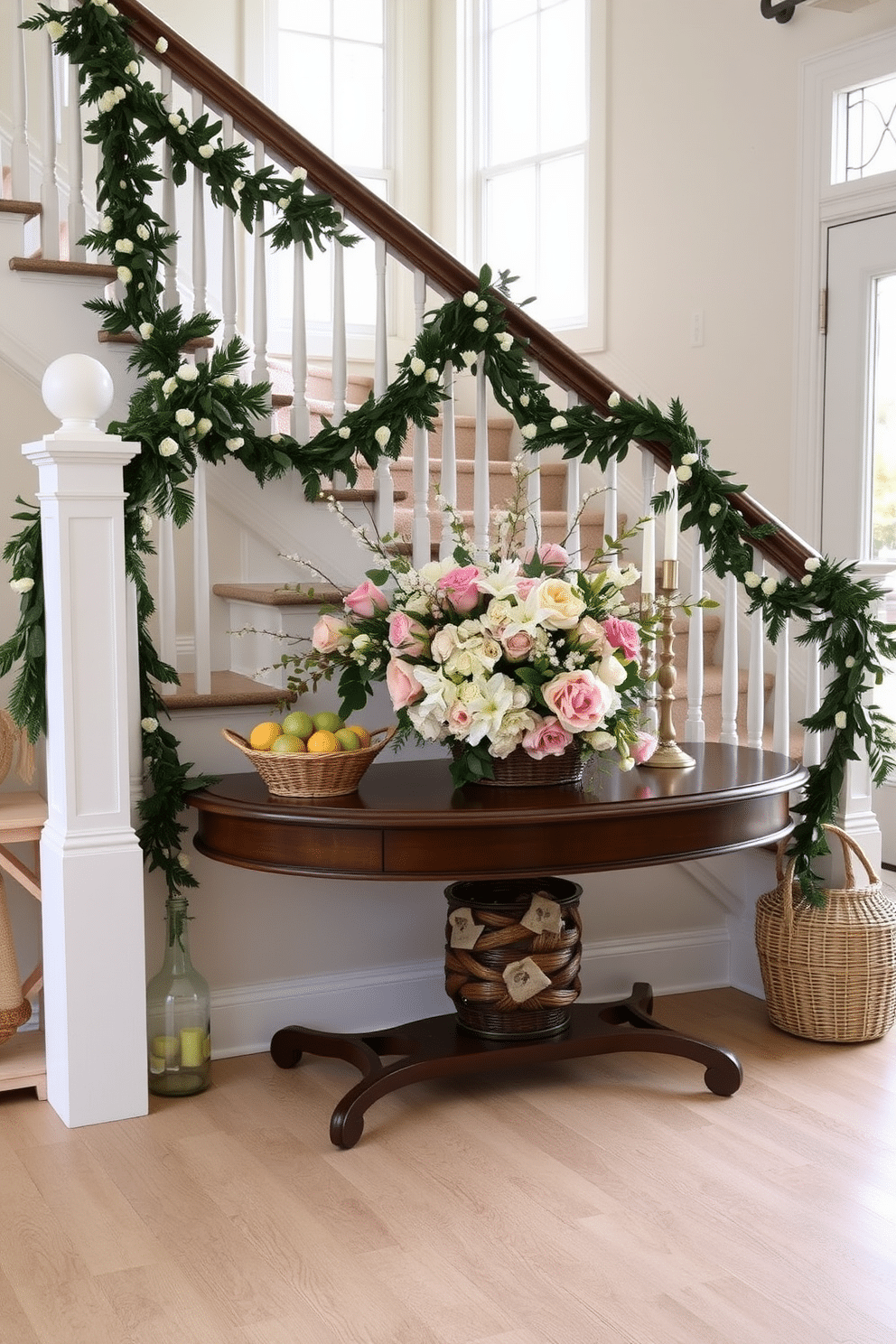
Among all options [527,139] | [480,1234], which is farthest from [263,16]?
[480,1234]

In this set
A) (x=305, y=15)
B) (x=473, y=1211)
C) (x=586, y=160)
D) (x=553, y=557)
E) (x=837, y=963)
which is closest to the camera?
(x=473, y=1211)

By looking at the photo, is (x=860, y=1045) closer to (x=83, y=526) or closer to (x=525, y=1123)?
→ (x=525, y=1123)

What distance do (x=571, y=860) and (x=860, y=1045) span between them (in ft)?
3.32

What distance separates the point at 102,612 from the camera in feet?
9.12

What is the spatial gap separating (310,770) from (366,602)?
1.18 ft

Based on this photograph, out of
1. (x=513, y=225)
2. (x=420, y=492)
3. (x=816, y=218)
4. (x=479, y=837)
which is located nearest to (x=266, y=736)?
(x=479, y=837)

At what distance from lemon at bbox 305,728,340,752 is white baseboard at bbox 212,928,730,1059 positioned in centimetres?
74

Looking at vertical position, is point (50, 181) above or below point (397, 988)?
above

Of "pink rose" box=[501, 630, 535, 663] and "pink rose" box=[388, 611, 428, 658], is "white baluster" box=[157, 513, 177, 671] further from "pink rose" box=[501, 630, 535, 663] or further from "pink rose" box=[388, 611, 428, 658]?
"pink rose" box=[501, 630, 535, 663]

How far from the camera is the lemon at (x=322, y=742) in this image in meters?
2.72

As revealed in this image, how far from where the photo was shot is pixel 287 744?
8.94 feet

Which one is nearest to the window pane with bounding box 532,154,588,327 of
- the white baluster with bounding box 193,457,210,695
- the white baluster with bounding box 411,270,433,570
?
the white baluster with bounding box 411,270,433,570

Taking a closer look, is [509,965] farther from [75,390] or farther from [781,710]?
[75,390]

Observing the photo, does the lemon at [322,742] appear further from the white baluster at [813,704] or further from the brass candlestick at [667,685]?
the white baluster at [813,704]
